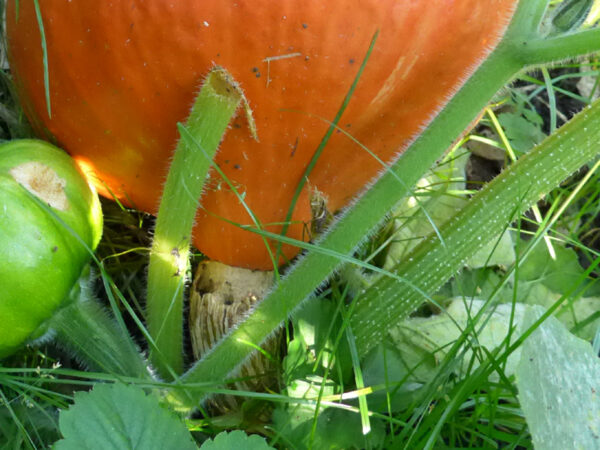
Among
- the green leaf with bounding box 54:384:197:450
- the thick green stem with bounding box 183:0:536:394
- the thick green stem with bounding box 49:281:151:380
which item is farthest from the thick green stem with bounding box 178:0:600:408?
the green leaf with bounding box 54:384:197:450

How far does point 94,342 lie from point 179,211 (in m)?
0.25

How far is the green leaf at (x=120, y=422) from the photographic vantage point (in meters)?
0.84

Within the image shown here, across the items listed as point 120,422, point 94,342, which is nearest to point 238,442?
point 120,422

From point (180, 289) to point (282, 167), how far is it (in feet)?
0.85

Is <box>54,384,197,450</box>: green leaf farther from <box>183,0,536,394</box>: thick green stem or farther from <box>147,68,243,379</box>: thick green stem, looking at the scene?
<box>183,0,536,394</box>: thick green stem

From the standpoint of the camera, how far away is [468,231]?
1164 mm

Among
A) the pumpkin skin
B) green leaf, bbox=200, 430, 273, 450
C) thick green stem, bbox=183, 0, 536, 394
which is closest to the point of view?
green leaf, bbox=200, 430, 273, 450

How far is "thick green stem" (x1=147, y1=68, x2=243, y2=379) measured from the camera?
1.02 metres

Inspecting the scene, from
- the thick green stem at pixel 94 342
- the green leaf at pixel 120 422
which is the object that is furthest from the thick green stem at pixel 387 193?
the green leaf at pixel 120 422

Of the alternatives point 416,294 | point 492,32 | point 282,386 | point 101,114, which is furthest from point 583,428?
point 101,114

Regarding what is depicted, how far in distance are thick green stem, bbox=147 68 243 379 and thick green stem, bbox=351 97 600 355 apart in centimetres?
30

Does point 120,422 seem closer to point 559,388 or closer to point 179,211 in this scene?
point 179,211

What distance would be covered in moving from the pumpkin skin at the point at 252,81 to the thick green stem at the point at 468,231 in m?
0.17

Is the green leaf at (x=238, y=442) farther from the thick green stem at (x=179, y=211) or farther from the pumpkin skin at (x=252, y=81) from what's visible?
the pumpkin skin at (x=252, y=81)
